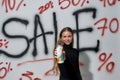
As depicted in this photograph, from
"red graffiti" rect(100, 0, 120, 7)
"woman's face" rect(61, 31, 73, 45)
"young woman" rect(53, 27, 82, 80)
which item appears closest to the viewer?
"young woman" rect(53, 27, 82, 80)

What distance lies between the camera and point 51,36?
135 inches

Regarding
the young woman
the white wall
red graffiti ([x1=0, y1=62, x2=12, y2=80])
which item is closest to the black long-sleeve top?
the young woman

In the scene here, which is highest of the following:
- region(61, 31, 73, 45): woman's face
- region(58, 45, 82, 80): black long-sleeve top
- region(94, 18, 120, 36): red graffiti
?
Result: region(94, 18, 120, 36): red graffiti

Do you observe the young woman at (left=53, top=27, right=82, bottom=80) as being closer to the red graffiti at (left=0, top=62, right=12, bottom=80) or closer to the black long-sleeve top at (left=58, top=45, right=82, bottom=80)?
the black long-sleeve top at (left=58, top=45, right=82, bottom=80)

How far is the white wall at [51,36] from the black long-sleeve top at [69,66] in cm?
51

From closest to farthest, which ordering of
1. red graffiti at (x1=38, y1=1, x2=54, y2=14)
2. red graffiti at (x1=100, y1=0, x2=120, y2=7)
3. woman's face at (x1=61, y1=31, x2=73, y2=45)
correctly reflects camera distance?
1. woman's face at (x1=61, y1=31, x2=73, y2=45)
2. red graffiti at (x1=100, y1=0, x2=120, y2=7)
3. red graffiti at (x1=38, y1=1, x2=54, y2=14)

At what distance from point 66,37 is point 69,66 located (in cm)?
26

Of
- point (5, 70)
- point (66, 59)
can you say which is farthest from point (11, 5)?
point (66, 59)

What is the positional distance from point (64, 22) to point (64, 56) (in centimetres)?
77

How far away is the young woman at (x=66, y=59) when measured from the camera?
2.68m

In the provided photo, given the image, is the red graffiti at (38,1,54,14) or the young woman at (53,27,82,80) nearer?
the young woman at (53,27,82,80)

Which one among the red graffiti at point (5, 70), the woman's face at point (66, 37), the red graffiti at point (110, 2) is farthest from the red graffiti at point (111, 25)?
the red graffiti at point (5, 70)

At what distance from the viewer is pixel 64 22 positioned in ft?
11.2

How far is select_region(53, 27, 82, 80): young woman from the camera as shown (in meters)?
2.68
